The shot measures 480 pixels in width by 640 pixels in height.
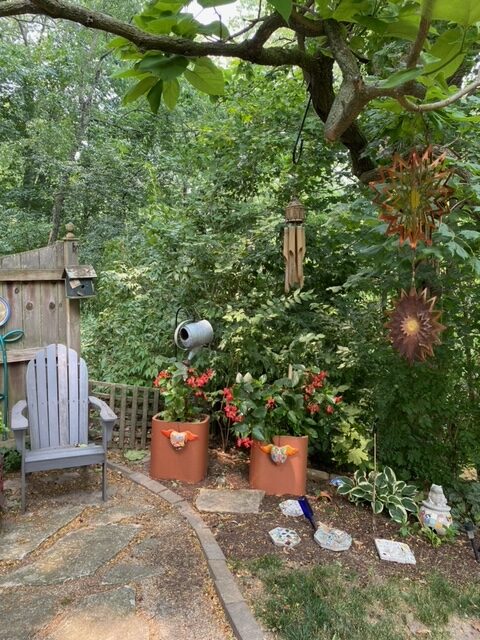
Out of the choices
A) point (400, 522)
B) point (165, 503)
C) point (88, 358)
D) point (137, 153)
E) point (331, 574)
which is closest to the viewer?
point (331, 574)

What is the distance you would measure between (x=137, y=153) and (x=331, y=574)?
6.43 m

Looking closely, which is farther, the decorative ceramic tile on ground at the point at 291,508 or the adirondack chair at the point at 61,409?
the adirondack chair at the point at 61,409

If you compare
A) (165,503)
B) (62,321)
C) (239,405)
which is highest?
(62,321)

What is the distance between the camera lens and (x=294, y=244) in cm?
259

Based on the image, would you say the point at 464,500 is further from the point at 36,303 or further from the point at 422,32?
the point at 36,303

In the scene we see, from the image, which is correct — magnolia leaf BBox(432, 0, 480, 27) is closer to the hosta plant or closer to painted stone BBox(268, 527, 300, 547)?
painted stone BBox(268, 527, 300, 547)

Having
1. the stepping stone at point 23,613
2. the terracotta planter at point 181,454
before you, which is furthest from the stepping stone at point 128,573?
the terracotta planter at point 181,454

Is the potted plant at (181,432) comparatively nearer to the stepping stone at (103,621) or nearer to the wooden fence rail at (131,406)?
the wooden fence rail at (131,406)

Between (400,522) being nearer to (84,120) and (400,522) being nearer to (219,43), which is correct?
(219,43)

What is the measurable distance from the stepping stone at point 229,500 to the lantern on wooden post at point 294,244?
132 cm

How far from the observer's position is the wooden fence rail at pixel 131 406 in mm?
3543

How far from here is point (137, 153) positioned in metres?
6.84

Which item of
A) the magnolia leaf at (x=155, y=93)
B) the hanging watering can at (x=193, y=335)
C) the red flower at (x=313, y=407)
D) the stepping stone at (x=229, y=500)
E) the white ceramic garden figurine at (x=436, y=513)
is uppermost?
the magnolia leaf at (x=155, y=93)

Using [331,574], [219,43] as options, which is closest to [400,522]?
[331,574]
